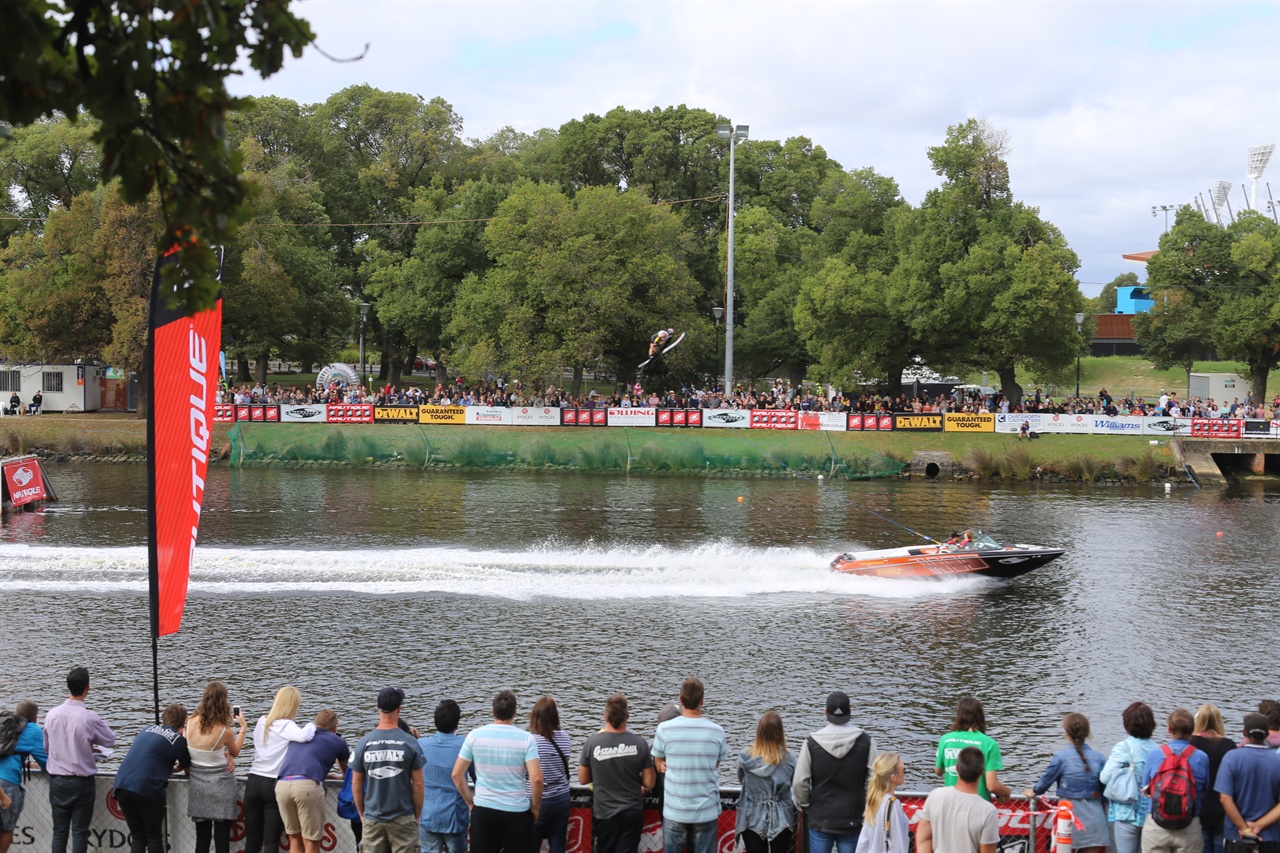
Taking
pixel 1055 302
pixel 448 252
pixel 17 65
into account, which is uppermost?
pixel 448 252

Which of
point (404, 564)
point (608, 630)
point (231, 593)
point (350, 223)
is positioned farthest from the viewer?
point (350, 223)

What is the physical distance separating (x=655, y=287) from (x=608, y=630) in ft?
131

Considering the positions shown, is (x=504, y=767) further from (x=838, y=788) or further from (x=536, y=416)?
(x=536, y=416)

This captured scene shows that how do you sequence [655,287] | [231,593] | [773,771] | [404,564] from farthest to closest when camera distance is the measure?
[655,287], [404,564], [231,593], [773,771]

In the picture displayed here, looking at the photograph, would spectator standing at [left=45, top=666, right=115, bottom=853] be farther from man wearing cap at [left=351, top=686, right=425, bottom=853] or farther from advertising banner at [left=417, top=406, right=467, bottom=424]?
advertising banner at [left=417, top=406, right=467, bottom=424]

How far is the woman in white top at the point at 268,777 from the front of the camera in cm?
966

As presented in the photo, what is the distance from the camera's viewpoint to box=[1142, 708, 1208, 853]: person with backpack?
29.4ft

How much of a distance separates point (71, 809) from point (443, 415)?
45.9 m

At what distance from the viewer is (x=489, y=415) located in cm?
5531

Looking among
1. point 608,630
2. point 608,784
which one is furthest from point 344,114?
point 608,784

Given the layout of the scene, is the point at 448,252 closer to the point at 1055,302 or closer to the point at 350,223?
the point at 350,223

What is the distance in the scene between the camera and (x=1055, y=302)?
178ft

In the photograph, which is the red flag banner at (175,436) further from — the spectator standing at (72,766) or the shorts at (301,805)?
the shorts at (301,805)

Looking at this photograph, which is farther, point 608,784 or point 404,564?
point 404,564
